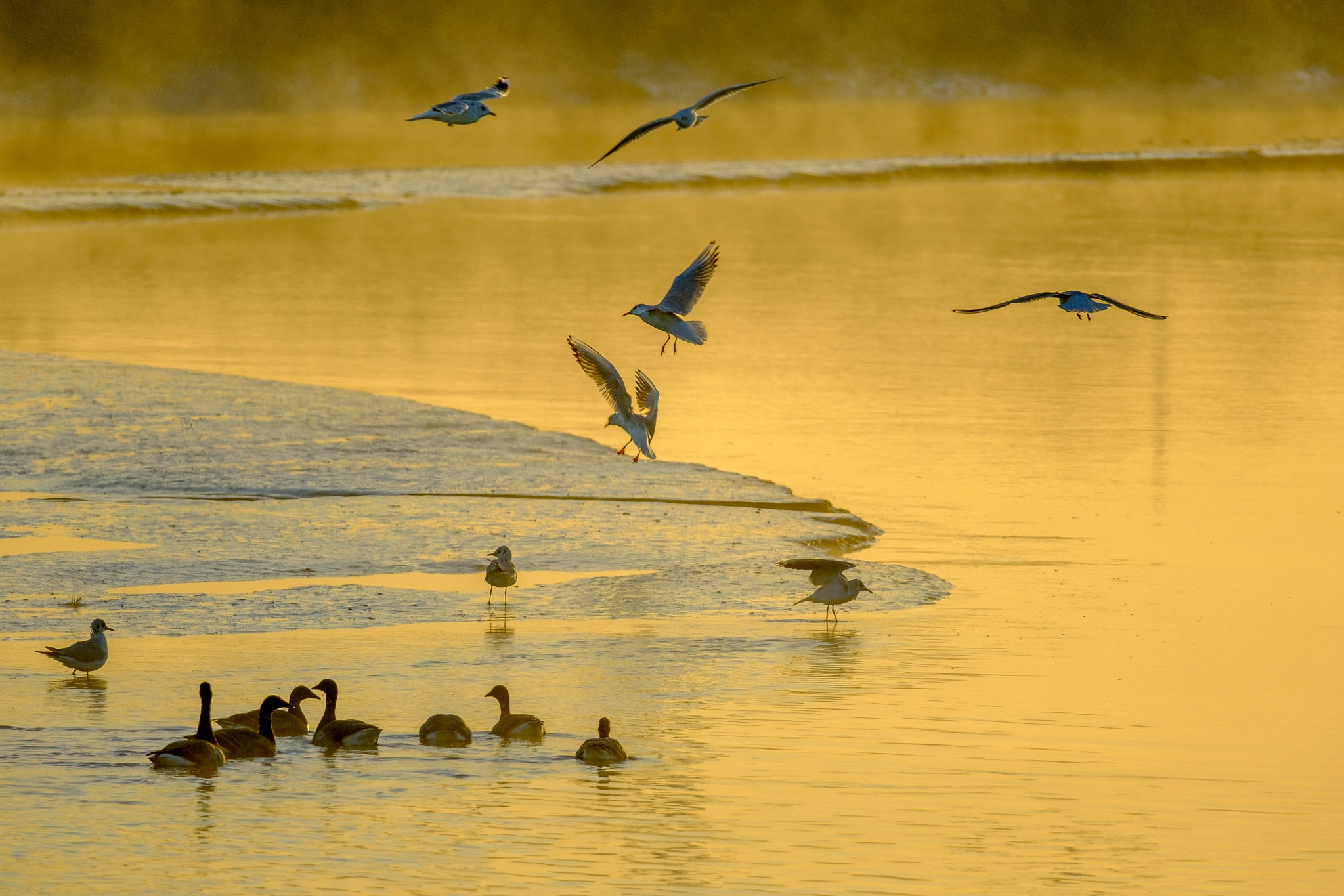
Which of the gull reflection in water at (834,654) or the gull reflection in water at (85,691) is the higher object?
the gull reflection in water at (834,654)

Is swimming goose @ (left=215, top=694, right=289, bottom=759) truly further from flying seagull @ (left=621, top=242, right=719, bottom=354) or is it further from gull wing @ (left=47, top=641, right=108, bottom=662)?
flying seagull @ (left=621, top=242, right=719, bottom=354)

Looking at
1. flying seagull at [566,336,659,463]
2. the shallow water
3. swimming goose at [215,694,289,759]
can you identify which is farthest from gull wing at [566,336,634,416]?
swimming goose at [215,694,289,759]

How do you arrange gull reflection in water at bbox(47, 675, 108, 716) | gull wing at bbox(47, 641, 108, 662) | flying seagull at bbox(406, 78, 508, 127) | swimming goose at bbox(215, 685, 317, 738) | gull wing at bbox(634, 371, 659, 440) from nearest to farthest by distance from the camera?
swimming goose at bbox(215, 685, 317, 738)
gull reflection in water at bbox(47, 675, 108, 716)
gull wing at bbox(47, 641, 108, 662)
gull wing at bbox(634, 371, 659, 440)
flying seagull at bbox(406, 78, 508, 127)

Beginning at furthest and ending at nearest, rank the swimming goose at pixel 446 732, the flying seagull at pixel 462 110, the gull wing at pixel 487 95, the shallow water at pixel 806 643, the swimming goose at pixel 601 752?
the gull wing at pixel 487 95, the flying seagull at pixel 462 110, the swimming goose at pixel 446 732, the swimming goose at pixel 601 752, the shallow water at pixel 806 643

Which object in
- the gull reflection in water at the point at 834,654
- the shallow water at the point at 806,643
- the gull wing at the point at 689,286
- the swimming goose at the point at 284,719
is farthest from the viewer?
the gull wing at the point at 689,286

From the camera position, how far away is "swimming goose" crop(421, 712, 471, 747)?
10.0 m

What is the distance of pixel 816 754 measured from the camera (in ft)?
33.1

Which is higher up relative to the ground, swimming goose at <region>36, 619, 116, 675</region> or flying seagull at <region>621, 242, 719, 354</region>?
flying seagull at <region>621, 242, 719, 354</region>

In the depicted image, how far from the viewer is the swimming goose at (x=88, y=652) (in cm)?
1103

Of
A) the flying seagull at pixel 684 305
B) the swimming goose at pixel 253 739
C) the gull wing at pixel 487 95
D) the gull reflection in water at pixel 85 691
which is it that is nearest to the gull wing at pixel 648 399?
the flying seagull at pixel 684 305

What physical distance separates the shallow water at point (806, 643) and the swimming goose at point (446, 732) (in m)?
0.11

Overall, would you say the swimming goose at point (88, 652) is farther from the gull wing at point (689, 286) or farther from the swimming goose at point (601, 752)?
the gull wing at point (689, 286)

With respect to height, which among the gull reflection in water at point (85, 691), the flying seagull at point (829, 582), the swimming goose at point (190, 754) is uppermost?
the flying seagull at point (829, 582)

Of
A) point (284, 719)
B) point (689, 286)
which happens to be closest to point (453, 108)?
point (689, 286)
